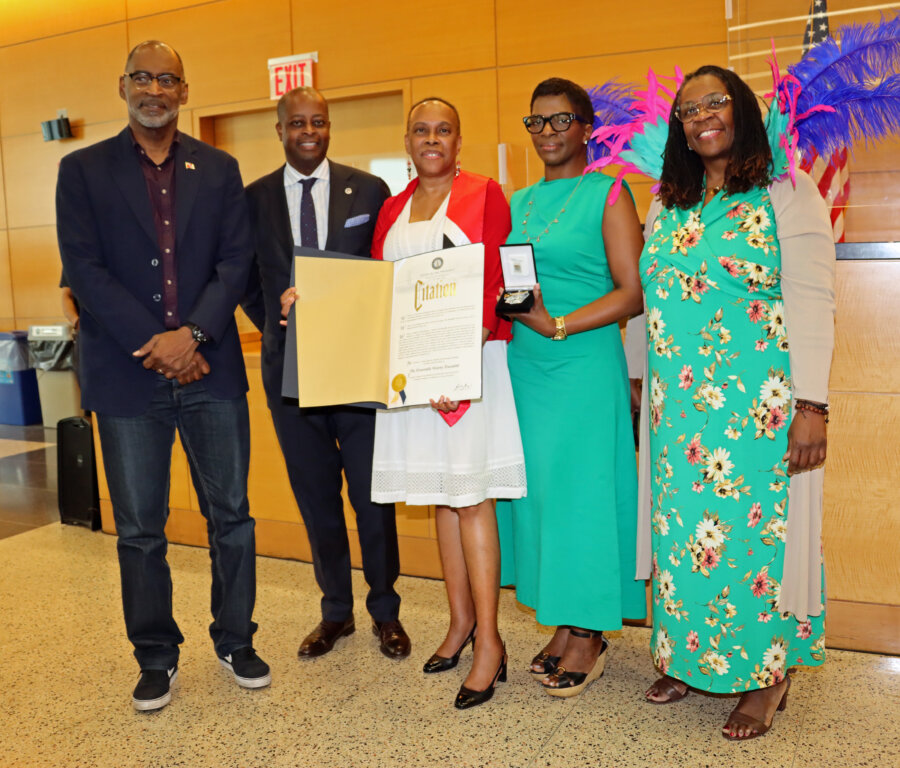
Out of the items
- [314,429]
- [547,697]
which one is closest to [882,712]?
[547,697]

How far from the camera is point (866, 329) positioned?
277 cm

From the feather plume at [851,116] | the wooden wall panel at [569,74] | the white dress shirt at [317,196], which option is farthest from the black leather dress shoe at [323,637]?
the wooden wall panel at [569,74]

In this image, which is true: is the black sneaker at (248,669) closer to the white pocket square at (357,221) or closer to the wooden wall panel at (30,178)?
the white pocket square at (357,221)

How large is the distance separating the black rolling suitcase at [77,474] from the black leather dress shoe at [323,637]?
2.06 metres

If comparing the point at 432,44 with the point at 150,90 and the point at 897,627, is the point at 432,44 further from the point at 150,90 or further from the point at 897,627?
the point at 897,627

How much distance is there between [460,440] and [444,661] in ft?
2.72

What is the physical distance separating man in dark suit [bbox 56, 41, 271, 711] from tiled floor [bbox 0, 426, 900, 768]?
0.19m

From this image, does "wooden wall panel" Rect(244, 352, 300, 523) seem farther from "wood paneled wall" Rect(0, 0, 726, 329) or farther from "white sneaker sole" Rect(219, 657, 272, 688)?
"wood paneled wall" Rect(0, 0, 726, 329)

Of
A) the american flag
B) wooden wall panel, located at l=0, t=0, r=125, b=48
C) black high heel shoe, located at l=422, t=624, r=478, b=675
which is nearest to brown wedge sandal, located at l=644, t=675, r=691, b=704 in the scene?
black high heel shoe, located at l=422, t=624, r=478, b=675

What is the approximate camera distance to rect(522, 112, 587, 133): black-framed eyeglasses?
93.7 inches

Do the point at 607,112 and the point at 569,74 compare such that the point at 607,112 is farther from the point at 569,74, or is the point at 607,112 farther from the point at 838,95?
the point at 569,74

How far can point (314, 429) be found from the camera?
9.35 feet

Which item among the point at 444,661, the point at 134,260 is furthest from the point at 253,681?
the point at 134,260

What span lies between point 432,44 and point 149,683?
471 cm
